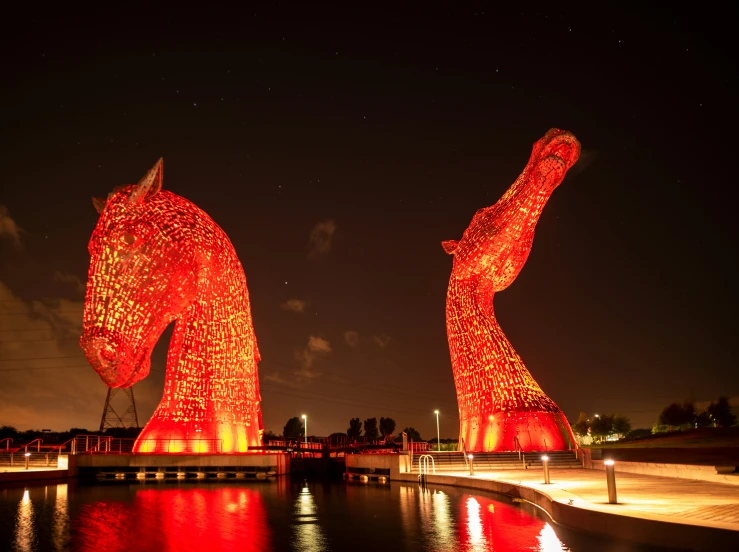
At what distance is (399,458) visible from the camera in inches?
798

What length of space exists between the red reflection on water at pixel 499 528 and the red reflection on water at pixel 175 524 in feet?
9.47

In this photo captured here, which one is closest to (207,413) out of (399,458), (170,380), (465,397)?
(170,380)

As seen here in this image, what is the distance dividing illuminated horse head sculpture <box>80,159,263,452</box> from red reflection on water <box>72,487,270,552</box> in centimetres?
488

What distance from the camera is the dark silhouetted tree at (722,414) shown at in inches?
2309

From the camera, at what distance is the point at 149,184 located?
18.8 meters

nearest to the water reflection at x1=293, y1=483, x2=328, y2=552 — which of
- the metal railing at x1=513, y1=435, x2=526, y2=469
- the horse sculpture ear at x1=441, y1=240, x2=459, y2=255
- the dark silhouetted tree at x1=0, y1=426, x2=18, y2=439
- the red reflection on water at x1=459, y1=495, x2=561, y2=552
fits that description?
the red reflection on water at x1=459, y1=495, x2=561, y2=552

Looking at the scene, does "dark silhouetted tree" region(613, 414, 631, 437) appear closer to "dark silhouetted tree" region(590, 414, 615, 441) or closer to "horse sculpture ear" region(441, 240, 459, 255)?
"dark silhouetted tree" region(590, 414, 615, 441)

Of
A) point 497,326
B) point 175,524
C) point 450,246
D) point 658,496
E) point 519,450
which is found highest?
point 450,246

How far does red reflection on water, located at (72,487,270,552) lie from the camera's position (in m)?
8.93

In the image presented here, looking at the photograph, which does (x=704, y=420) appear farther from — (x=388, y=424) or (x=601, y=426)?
(x=388, y=424)

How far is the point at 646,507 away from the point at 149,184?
1506 cm

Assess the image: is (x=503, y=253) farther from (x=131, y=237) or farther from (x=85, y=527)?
(x=85, y=527)

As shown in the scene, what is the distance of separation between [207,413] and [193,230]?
5.73 metres

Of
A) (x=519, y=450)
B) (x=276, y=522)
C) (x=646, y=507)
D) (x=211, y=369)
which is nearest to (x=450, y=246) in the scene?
(x=519, y=450)
